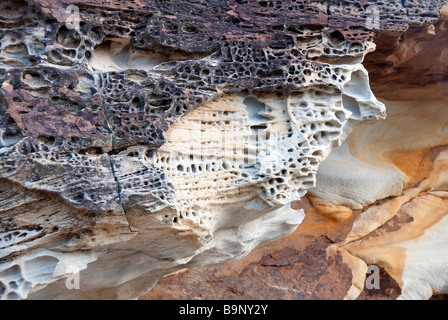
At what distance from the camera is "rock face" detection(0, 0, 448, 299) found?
1812 mm

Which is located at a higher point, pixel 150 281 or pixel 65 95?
pixel 65 95

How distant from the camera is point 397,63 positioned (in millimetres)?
2559

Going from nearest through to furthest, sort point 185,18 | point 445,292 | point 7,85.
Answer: point 7,85 < point 185,18 < point 445,292

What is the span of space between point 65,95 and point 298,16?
90cm

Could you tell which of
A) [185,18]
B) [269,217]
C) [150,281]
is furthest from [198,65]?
[150,281]

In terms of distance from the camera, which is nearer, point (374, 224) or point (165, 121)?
point (165, 121)

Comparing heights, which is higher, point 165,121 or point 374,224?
point 165,121

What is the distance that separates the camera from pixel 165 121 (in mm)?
1940

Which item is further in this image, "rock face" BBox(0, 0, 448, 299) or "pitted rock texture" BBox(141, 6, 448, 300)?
"pitted rock texture" BBox(141, 6, 448, 300)

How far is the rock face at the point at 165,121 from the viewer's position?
5.95ft

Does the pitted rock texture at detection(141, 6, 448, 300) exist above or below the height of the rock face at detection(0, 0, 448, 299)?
below

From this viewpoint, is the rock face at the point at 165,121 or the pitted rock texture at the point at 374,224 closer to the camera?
the rock face at the point at 165,121

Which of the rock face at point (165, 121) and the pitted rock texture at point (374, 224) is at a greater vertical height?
the rock face at point (165, 121)

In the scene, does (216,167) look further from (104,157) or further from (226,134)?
(104,157)
